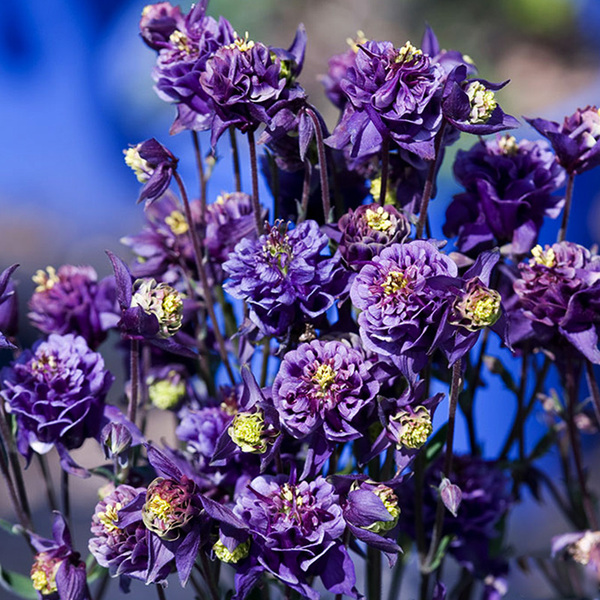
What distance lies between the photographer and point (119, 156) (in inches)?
61.4

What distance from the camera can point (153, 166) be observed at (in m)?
0.60

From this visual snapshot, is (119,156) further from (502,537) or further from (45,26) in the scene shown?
(502,537)

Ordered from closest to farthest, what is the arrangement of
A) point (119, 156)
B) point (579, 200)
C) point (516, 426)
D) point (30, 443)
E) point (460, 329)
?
point (460, 329) → point (30, 443) → point (516, 426) → point (579, 200) → point (119, 156)

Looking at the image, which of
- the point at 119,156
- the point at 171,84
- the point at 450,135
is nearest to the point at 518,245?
the point at 450,135

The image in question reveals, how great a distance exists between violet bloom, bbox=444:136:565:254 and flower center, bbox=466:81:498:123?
0.29ft

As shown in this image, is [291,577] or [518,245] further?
[518,245]

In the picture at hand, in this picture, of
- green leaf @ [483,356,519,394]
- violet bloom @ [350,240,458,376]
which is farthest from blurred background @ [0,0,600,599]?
violet bloom @ [350,240,458,376]

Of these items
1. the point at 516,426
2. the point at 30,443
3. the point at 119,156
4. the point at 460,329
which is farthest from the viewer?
the point at 119,156

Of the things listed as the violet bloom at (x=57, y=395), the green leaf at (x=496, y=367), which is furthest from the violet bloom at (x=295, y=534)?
the green leaf at (x=496, y=367)

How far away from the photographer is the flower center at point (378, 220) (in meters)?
0.53

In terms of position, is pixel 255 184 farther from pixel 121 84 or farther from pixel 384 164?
pixel 121 84

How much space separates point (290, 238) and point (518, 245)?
7.5 inches

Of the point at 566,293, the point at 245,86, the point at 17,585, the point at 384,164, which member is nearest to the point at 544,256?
the point at 566,293

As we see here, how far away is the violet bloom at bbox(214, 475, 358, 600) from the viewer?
50 centimetres
